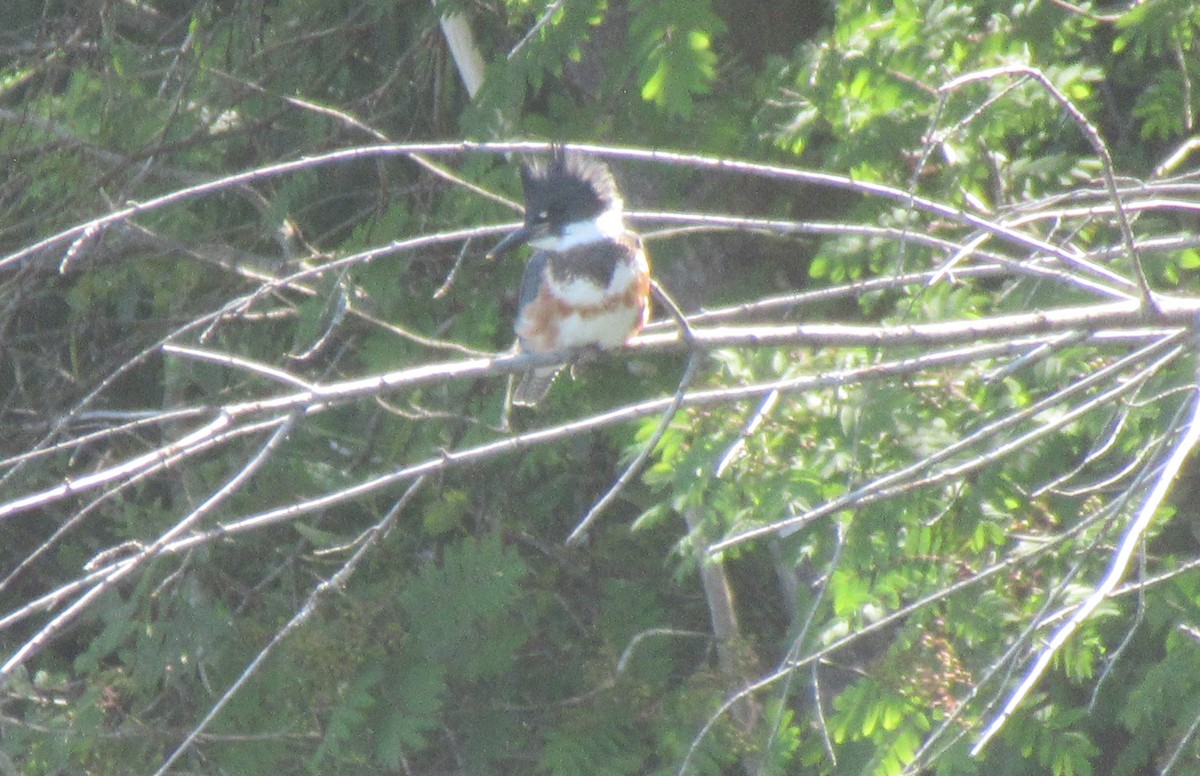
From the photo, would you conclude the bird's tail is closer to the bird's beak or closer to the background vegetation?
the background vegetation

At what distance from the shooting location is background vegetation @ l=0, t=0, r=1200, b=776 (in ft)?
7.59

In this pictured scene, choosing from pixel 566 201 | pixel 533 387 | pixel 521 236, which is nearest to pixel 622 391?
pixel 533 387

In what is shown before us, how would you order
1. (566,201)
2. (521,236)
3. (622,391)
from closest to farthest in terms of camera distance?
(521,236) → (566,201) → (622,391)

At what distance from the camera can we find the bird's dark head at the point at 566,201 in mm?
2957

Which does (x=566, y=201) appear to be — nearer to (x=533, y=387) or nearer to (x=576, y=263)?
(x=576, y=263)

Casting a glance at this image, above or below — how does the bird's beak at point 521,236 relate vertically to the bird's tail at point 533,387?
above

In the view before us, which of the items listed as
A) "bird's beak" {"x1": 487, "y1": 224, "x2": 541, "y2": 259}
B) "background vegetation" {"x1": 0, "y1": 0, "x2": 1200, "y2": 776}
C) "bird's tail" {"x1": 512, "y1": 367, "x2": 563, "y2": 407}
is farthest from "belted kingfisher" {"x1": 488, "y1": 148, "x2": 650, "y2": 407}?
"bird's tail" {"x1": 512, "y1": 367, "x2": 563, "y2": 407}

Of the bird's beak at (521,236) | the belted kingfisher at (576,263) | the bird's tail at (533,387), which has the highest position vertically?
the bird's beak at (521,236)

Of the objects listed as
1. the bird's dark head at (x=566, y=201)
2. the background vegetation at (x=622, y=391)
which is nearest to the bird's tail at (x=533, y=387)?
the background vegetation at (x=622, y=391)

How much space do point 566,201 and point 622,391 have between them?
90cm

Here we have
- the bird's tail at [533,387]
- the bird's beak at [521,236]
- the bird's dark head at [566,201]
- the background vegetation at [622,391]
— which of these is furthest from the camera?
the bird's tail at [533,387]

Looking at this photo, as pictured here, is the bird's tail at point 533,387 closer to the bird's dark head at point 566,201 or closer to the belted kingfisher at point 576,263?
the belted kingfisher at point 576,263

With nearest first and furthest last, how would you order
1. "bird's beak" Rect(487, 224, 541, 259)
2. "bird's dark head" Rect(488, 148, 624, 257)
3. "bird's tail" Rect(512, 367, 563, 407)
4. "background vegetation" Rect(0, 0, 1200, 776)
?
"background vegetation" Rect(0, 0, 1200, 776), "bird's beak" Rect(487, 224, 541, 259), "bird's dark head" Rect(488, 148, 624, 257), "bird's tail" Rect(512, 367, 563, 407)

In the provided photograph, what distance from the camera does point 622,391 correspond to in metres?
3.81
